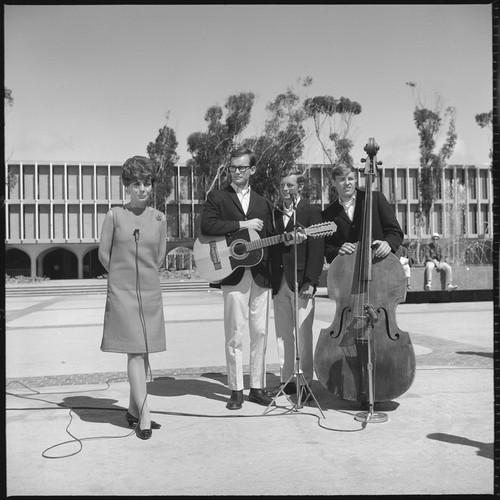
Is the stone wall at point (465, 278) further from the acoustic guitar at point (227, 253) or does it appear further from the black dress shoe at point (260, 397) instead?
the acoustic guitar at point (227, 253)

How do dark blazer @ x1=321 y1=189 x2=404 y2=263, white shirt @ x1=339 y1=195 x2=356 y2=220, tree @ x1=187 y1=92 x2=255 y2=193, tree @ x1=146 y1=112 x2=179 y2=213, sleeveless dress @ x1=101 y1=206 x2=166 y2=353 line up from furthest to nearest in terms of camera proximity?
tree @ x1=146 y1=112 x2=179 y2=213
tree @ x1=187 y1=92 x2=255 y2=193
white shirt @ x1=339 y1=195 x2=356 y2=220
dark blazer @ x1=321 y1=189 x2=404 y2=263
sleeveless dress @ x1=101 y1=206 x2=166 y2=353

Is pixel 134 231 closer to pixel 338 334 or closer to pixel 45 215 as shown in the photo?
pixel 338 334

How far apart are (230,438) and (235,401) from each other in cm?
95

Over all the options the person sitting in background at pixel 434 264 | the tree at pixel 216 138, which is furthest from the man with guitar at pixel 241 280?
the tree at pixel 216 138

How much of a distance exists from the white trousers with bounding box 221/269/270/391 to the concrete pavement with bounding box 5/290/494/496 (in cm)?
30

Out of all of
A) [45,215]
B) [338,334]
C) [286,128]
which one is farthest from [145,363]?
[45,215]

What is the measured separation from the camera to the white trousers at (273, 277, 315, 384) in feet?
18.4

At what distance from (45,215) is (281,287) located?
165ft

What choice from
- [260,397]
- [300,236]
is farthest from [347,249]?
[260,397]

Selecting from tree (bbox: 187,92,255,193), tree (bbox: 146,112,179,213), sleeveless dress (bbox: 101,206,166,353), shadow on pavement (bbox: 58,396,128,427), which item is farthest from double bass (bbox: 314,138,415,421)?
tree (bbox: 146,112,179,213)

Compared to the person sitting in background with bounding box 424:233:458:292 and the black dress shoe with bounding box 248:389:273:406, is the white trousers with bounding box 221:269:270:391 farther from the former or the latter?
the person sitting in background with bounding box 424:233:458:292

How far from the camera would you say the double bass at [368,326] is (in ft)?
15.7

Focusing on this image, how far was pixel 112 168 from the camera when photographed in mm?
54375

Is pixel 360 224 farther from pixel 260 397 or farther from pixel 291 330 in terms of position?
pixel 260 397
